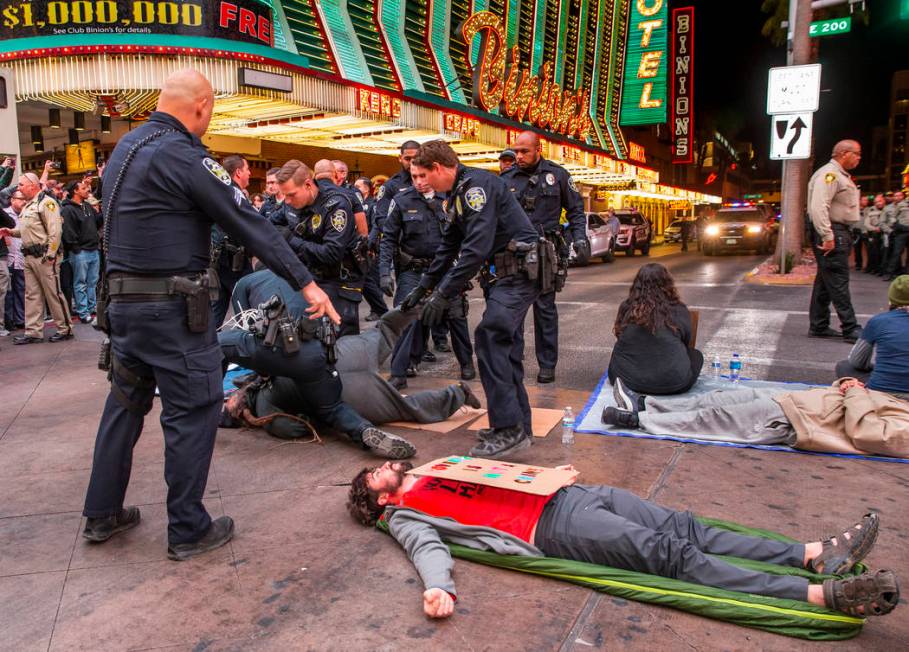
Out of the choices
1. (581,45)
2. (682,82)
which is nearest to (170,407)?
(581,45)

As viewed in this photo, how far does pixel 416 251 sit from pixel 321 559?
416 centimetres

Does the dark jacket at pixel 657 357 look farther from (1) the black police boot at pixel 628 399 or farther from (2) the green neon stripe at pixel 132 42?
(2) the green neon stripe at pixel 132 42

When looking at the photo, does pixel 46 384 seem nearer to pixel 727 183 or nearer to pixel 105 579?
pixel 105 579

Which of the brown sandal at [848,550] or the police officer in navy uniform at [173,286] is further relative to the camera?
the police officer in navy uniform at [173,286]

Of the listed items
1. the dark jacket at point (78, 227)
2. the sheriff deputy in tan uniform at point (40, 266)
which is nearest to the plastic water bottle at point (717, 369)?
the sheriff deputy in tan uniform at point (40, 266)

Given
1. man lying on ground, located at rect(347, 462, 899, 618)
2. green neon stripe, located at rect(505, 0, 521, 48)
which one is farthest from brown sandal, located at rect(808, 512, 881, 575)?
green neon stripe, located at rect(505, 0, 521, 48)

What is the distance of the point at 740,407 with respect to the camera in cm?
456

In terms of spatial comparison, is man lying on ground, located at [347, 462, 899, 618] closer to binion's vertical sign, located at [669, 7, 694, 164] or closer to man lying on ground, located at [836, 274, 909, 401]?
man lying on ground, located at [836, 274, 909, 401]

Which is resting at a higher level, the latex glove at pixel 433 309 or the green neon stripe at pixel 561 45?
the green neon stripe at pixel 561 45

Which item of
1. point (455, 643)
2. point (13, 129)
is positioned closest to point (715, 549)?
point (455, 643)

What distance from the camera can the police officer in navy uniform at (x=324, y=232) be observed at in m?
5.31

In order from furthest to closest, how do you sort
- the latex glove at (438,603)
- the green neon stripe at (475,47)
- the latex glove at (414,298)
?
the green neon stripe at (475,47) → the latex glove at (414,298) → the latex glove at (438,603)

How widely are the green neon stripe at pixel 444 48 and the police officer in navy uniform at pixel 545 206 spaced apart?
44.0 feet

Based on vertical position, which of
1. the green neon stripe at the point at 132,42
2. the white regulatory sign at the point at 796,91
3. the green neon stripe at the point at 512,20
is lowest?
the white regulatory sign at the point at 796,91
